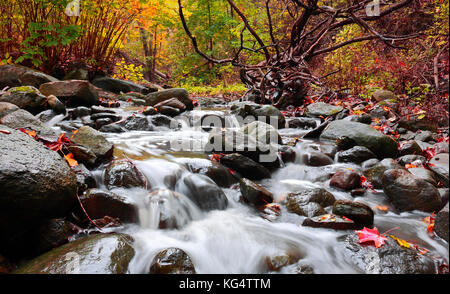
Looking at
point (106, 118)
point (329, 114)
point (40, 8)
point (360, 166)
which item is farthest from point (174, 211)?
point (40, 8)

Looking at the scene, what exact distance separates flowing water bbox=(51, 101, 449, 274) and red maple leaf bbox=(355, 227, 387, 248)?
15cm

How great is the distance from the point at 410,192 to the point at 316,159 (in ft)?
4.63

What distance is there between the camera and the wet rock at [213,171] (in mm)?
3221

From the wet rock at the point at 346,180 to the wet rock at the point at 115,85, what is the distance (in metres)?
8.34

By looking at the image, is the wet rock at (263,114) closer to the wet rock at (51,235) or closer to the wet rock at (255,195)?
the wet rock at (255,195)

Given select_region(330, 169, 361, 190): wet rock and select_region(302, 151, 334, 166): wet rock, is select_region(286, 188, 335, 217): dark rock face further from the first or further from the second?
select_region(302, 151, 334, 166): wet rock

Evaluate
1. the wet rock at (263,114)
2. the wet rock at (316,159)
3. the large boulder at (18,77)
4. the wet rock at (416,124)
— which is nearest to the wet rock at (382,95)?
the wet rock at (416,124)

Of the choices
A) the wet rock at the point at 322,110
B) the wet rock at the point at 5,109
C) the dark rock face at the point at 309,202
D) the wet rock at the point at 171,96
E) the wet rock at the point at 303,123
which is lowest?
the dark rock face at the point at 309,202

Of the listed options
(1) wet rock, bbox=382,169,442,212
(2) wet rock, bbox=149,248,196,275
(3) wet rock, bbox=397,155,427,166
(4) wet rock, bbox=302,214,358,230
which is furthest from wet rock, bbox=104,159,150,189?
(3) wet rock, bbox=397,155,427,166

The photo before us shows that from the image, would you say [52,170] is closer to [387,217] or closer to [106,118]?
[387,217]

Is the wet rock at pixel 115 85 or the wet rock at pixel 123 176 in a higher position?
the wet rock at pixel 115 85

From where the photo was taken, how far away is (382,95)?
5.97 metres

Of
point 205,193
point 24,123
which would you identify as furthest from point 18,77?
point 205,193

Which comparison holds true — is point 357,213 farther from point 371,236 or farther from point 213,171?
point 213,171
